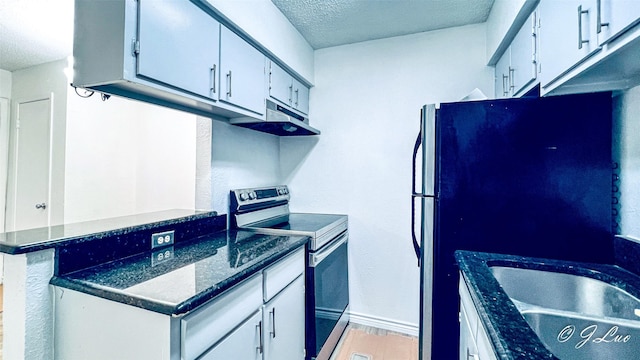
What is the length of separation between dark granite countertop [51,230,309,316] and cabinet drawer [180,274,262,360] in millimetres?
52

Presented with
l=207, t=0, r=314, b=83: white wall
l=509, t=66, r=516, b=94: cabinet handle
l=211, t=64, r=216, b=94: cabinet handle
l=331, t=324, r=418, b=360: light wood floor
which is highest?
l=207, t=0, r=314, b=83: white wall

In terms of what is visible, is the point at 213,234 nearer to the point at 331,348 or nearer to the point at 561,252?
the point at 331,348

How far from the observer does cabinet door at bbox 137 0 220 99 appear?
1086 mm

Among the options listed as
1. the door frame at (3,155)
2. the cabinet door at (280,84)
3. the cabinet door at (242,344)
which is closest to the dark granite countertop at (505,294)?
the cabinet door at (242,344)

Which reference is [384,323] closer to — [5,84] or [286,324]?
[286,324]

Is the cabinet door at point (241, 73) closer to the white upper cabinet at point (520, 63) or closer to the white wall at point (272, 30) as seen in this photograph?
the white wall at point (272, 30)

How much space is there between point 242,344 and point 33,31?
3303 mm

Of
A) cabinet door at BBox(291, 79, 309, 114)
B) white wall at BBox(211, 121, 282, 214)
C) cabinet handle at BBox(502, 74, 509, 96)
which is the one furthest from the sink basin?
cabinet door at BBox(291, 79, 309, 114)

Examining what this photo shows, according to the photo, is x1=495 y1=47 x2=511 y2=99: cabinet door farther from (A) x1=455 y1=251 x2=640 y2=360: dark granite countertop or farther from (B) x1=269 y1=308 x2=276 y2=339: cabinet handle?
(B) x1=269 y1=308 x2=276 y2=339: cabinet handle

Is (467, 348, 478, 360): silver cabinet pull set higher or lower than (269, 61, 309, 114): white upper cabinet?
lower

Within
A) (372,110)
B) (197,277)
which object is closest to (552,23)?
(372,110)

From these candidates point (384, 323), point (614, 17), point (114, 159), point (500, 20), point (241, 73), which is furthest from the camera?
point (114, 159)

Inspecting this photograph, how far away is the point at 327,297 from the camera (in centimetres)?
193

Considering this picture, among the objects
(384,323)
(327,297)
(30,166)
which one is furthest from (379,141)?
(30,166)
